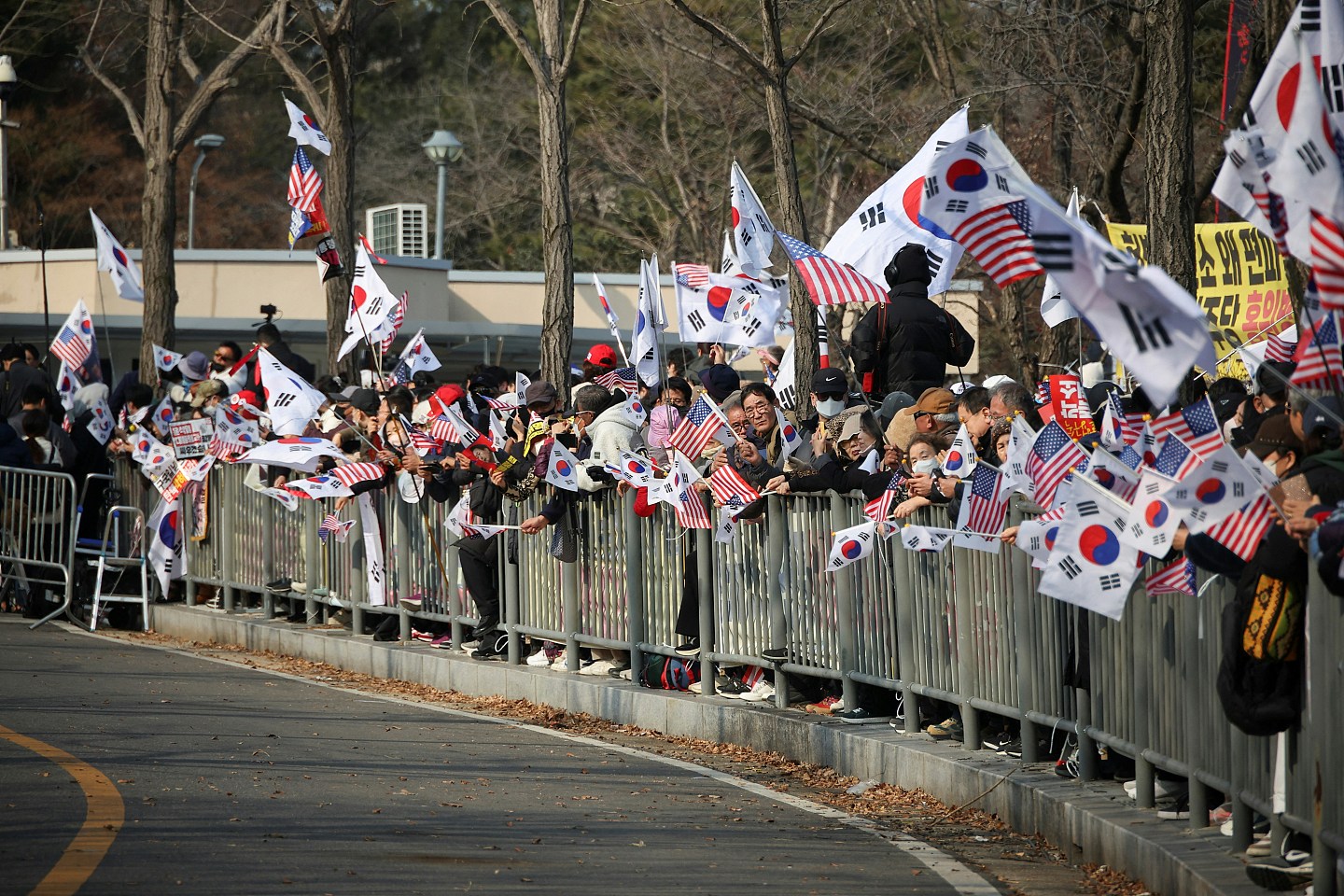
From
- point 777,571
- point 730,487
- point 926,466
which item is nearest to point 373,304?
point 730,487

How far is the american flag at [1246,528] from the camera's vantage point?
6.71 m

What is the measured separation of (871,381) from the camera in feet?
44.4

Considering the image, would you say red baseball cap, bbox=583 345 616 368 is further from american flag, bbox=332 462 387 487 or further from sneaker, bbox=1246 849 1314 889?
sneaker, bbox=1246 849 1314 889

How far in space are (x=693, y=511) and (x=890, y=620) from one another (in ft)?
6.18

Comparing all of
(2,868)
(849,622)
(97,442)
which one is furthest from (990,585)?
(97,442)

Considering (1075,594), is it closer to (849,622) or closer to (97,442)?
(849,622)

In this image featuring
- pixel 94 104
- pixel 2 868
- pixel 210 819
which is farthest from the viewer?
pixel 94 104

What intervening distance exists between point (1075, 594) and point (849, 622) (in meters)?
3.41

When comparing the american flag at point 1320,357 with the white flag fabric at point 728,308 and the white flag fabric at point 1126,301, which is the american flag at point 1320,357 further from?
the white flag fabric at point 728,308

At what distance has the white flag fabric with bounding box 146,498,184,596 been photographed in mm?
18031

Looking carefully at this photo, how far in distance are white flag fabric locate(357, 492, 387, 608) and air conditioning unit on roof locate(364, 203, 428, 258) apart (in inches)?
1024

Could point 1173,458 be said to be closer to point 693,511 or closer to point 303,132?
point 693,511

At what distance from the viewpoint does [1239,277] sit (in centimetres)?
1797

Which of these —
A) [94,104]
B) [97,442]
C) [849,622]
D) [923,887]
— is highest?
[94,104]
